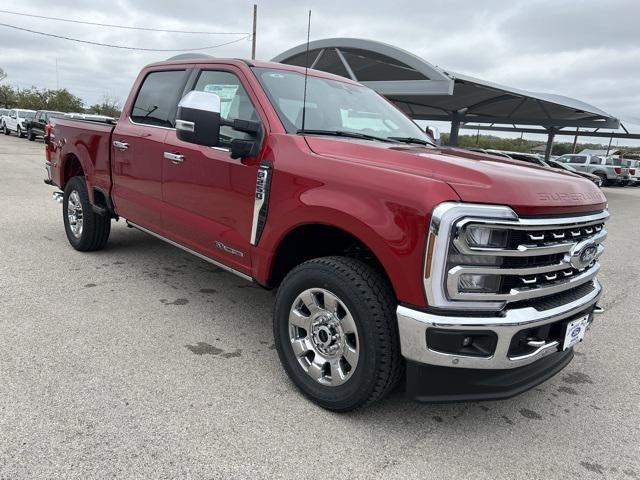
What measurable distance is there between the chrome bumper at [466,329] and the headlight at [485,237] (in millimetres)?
328

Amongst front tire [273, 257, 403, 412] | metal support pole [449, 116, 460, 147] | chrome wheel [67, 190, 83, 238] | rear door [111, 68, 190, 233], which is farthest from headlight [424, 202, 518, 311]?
metal support pole [449, 116, 460, 147]

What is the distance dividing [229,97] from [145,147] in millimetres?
1015

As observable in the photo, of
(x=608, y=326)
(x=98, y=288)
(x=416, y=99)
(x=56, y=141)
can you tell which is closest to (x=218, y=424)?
(x=98, y=288)

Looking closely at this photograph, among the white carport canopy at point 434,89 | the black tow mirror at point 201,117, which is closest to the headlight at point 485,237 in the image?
the black tow mirror at point 201,117

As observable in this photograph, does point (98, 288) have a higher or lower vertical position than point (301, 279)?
lower

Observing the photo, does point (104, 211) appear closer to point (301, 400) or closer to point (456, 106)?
point (301, 400)

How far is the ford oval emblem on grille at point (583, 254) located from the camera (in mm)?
2568

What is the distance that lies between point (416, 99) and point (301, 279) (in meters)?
18.7

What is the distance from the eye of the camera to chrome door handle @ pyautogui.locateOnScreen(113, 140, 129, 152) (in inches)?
176

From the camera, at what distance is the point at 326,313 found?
2.74 meters

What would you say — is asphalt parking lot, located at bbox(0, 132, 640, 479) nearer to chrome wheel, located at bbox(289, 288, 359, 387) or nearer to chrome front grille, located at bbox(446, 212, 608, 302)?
chrome wheel, located at bbox(289, 288, 359, 387)

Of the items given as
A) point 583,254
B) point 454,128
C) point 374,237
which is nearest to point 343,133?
point 374,237

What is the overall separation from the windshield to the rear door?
3.36 feet

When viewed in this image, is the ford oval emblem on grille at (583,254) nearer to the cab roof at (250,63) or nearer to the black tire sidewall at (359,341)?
the black tire sidewall at (359,341)
